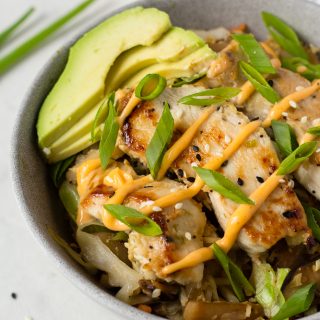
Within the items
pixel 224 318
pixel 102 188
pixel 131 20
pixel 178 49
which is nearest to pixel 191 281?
pixel 224 318

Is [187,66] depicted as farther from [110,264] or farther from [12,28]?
[12,28]

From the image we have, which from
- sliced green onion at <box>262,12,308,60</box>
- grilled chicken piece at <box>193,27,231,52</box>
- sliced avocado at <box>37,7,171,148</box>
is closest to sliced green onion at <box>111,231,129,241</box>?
sliced avocado at <box>37,7,171,148</box>

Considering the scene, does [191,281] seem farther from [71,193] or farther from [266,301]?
[71,193]

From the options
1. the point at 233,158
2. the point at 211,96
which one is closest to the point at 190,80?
the point at 211,96

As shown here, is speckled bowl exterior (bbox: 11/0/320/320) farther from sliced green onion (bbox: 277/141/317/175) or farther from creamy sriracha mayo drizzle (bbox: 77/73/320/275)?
sliced green onion (bbox: 277/141/317/175)

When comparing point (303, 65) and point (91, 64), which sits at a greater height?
point (91, 64)

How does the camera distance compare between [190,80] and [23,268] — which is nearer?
[190,80]

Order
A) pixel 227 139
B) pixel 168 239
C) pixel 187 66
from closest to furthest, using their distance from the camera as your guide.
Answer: pixel 168 239 → pixel 227 139 → pixel 187 66
